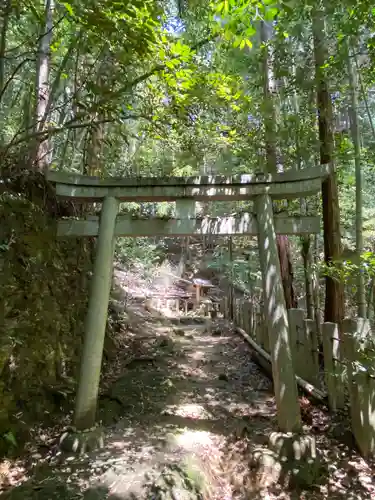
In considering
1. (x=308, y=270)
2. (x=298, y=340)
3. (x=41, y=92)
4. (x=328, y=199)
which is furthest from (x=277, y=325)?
(x=41, y=92)

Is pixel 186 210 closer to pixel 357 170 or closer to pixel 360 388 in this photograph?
pixel 360 388

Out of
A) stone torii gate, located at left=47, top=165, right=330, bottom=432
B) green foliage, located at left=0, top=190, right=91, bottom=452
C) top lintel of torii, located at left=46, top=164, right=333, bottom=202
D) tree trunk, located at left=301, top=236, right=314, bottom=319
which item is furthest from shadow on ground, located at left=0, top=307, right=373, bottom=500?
top lintel of torii, located at left=46, top=164, right=333, bottom=202

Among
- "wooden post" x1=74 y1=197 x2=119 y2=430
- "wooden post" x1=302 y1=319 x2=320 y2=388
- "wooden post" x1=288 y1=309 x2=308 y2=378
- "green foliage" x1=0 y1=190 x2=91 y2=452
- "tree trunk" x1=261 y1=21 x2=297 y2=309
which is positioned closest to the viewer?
"green foliage" x1=0 y1=190 x2=91 y2=452

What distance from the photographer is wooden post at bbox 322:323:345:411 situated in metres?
3.98

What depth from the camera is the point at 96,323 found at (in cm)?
421

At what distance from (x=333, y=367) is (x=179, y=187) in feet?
9.44

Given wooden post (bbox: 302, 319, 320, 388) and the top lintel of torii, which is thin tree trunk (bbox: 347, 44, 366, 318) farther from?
the top lintel of torii

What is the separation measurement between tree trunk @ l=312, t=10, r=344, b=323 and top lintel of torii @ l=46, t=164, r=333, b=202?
1.24 meters

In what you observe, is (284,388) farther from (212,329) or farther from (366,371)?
(212,329)

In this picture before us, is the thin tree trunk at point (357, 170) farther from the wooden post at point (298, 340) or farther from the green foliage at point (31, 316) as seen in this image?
the green foliage at point (31, 316)

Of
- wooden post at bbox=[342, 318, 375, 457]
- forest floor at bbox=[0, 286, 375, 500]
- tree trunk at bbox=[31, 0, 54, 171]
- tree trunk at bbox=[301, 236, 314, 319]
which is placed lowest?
forest floor at bbox=[0, 286, 375, 500]

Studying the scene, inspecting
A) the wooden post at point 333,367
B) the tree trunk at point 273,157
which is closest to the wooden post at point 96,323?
the wooden post at point 333,367

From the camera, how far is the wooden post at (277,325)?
3.88m

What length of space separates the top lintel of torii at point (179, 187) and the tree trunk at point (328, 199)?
1.24 m
